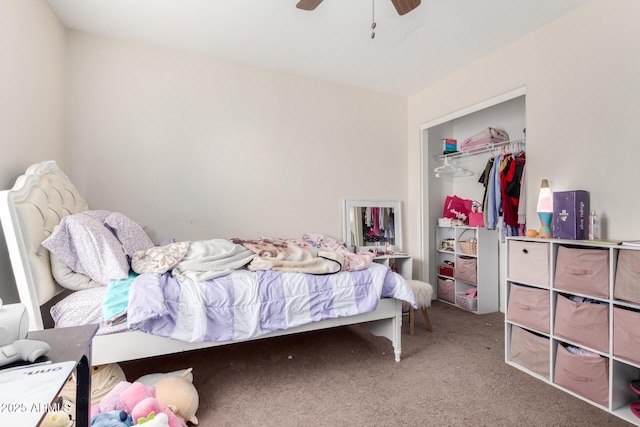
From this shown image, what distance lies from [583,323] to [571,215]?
651 millimetres

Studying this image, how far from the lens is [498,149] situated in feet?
11.3

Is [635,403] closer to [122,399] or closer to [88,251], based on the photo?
[122,399]

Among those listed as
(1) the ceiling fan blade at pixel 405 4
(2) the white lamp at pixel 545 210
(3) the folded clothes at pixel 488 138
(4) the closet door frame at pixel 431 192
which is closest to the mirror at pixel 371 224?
(4) the closet door frame at pixel 431 192

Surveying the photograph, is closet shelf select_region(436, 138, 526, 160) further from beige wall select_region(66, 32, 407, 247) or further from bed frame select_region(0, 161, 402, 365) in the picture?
bed frame select_region(0, 161, 402, 365)

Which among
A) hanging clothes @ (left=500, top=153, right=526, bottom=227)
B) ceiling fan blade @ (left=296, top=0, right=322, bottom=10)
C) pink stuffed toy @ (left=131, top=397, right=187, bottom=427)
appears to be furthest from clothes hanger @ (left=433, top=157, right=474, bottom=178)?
pink stuffed toy @ (left=131, top=397, right=187, bottom=427)

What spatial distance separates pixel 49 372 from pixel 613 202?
2.83 m

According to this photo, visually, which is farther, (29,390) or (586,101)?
(586,101)

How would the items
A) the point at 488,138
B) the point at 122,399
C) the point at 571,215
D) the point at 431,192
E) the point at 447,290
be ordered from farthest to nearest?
the point at 431,192 < the point at 447,290 < the point at 488,138 < the point at 571,215 < the point at 122,399

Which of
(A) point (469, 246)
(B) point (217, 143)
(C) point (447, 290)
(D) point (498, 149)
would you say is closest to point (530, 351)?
(A) point (469, 246)

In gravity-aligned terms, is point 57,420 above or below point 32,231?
below

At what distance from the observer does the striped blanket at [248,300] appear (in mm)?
1689

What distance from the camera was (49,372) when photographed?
69 centimetres

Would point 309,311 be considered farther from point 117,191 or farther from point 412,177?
point 412,177

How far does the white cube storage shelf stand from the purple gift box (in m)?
0.08
